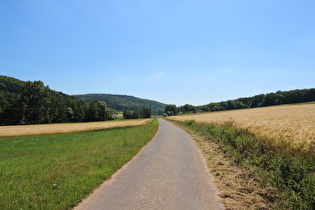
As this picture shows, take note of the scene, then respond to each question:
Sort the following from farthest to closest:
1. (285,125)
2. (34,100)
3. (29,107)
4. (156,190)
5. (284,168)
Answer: (34,100)
(29,107)
(285,125)
(284,168)
(156,190)

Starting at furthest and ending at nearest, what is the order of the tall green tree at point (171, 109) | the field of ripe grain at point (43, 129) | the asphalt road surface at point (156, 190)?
the tall green tree at point (171, 109) → the field of ripe grain at point (43, 129) → the asphalt road surface at point (156, 190)

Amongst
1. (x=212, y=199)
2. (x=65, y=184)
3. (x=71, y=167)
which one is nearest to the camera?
(x=212, y=199)

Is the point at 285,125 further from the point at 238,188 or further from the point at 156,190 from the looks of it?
the point at 156,190

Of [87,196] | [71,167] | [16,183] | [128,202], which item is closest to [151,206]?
[128,202]

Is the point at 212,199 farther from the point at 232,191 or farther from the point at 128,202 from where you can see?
the point at 128,202

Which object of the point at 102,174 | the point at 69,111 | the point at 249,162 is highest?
the point at 69,111

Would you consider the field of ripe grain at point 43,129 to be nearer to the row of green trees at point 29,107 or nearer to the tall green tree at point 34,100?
the row of green trees at point 29,107

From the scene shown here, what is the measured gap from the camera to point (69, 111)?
82.6m

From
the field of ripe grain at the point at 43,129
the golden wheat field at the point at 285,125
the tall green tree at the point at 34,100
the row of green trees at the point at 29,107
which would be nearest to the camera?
the golden wheat field at the point at 285,125

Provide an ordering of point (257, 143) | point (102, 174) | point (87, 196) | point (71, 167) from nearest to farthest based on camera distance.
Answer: point (87, 196) → point (102, 174) → point (71, 167) → point (257, 143)

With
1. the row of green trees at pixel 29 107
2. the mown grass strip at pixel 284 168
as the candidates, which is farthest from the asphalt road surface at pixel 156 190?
the row of green trees at pixel 29 107

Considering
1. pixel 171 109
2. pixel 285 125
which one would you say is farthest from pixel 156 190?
pixel 171 109

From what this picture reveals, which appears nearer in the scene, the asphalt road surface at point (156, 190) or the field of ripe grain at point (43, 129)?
the asphalt road surface at point (156, 190)

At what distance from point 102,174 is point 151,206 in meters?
2.88
